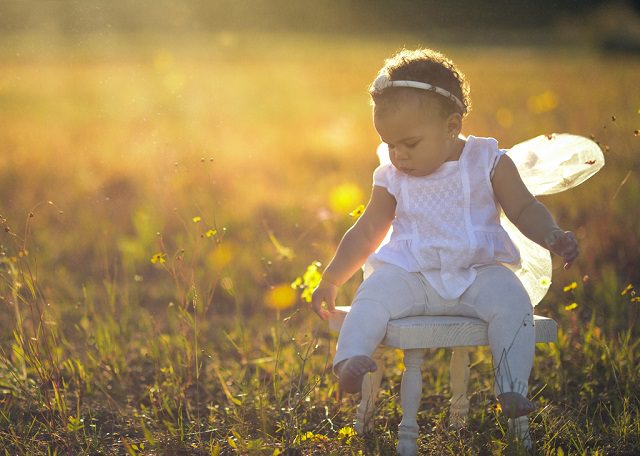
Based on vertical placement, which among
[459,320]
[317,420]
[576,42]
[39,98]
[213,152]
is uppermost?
[576,42]

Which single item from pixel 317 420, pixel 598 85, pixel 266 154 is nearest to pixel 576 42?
pixel 598 85

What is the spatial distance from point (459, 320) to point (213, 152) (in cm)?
673

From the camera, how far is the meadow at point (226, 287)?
3.26 meters

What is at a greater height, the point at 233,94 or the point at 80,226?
the point at 233,94

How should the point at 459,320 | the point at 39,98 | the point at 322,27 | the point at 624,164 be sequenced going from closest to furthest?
the point at 459,320, the point at 624,164, the point at 39,98, the point at 322,27

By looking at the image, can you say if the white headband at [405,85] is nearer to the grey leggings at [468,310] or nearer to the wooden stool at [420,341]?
the grey leggings at [468,310]

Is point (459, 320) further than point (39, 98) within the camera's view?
No

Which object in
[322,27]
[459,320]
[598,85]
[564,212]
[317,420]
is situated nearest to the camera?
[459,320]

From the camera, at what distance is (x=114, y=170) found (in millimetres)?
8375

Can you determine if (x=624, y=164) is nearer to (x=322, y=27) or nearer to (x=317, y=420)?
(x=317, y=420)

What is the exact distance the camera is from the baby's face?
9.97 feet

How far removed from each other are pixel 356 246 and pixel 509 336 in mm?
657

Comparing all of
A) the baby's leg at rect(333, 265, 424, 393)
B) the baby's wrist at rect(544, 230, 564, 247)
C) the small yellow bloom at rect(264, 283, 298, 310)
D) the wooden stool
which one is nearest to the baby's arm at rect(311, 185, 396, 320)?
the baby's leg at rect(333, 265, 424, 393)

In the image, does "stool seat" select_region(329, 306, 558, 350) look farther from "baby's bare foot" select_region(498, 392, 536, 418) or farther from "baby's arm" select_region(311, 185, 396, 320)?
"baby's arm" select_region(311, 185, 396, 320)
